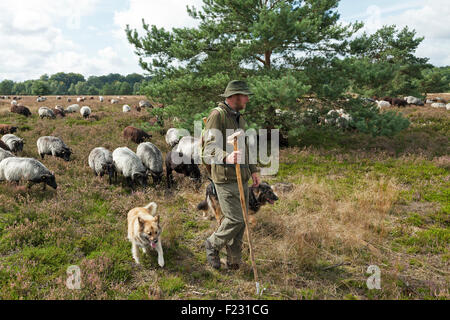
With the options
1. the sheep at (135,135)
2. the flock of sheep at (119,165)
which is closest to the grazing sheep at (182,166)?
the flock of sheep at (119,165)

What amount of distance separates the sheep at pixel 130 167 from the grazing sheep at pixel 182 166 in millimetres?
910

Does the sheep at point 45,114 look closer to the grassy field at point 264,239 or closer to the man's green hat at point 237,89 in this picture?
the grassy field at point 264,239

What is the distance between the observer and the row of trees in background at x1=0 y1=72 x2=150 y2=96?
2702 inches

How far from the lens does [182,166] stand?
9.70 m

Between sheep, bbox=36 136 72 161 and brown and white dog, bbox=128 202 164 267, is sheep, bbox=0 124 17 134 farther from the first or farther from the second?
brown and white dog, bbox=128 202 164 267

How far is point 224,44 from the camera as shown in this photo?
44.5 ft

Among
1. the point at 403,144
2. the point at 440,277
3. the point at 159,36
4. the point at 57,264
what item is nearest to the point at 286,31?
the point at 159,36

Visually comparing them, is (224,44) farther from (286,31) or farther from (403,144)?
(403,144)

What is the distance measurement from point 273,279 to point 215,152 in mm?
2503

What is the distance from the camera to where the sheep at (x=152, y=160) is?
9648 mm

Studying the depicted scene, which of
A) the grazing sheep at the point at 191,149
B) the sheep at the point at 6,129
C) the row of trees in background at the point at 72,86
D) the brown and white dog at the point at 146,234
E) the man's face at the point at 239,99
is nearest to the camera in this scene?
the man's face at the point at 239,99

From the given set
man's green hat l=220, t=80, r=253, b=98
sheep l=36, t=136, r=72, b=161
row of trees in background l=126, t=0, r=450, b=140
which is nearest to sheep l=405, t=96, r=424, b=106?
row of trees in background l=126, t=0, r=450, b=140

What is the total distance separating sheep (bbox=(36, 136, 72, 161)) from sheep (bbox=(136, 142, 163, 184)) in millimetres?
3881

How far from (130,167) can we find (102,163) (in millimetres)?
1178
